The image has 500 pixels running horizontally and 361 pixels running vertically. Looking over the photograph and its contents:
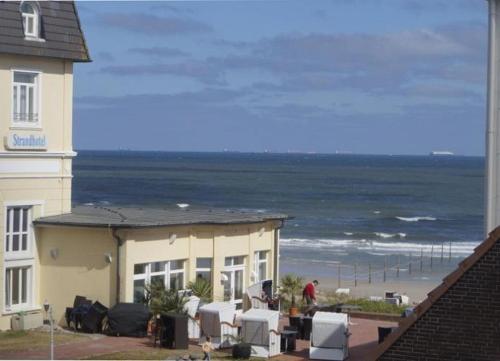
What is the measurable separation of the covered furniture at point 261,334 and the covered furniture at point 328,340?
2.75 feet

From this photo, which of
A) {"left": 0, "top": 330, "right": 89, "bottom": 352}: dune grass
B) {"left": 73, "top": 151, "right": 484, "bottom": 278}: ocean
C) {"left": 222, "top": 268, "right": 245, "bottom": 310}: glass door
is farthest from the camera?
{"left": 73, "top": 151, "right": 484, "bottom": 278}: ocean

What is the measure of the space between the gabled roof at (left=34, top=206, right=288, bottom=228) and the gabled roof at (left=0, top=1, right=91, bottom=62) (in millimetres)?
4232

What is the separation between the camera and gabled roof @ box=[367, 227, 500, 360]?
614 inches

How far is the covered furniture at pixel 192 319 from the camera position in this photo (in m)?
26.4

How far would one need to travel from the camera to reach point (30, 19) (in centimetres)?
2870

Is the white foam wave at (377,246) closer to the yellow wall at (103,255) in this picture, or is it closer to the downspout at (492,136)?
the yellow wall at (103,255)

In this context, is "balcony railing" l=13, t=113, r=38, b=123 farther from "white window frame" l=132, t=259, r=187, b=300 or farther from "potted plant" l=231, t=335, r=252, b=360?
"potted plant" l=231, t=335, r=252, b=360

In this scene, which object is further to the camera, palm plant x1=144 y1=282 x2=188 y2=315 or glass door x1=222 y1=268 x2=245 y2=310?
glass door x1=222 y1=268 x2=245 y2=310

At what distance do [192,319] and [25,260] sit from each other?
5115 millimetres

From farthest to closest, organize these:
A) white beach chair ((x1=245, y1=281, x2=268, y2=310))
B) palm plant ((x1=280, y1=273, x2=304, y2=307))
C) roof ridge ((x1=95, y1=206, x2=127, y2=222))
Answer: palm plant ((x1=280, y1=273, x2=304, y2=307)), white beach chair ((x1=245, y1=281, x2=268, y2=310)), roof ridge ((x1=95, y1=206, x2=127, y2=222))

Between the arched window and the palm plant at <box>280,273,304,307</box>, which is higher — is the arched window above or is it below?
above

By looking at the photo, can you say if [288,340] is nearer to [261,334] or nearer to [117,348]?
[261,334]

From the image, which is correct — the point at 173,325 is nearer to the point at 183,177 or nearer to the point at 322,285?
the point at 322,285

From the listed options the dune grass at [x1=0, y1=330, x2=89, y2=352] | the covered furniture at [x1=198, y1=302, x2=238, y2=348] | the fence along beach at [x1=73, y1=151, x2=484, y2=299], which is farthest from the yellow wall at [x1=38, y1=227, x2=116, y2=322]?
the fence along beach at [x1=73, y1=151, x2=484, y2=299]
